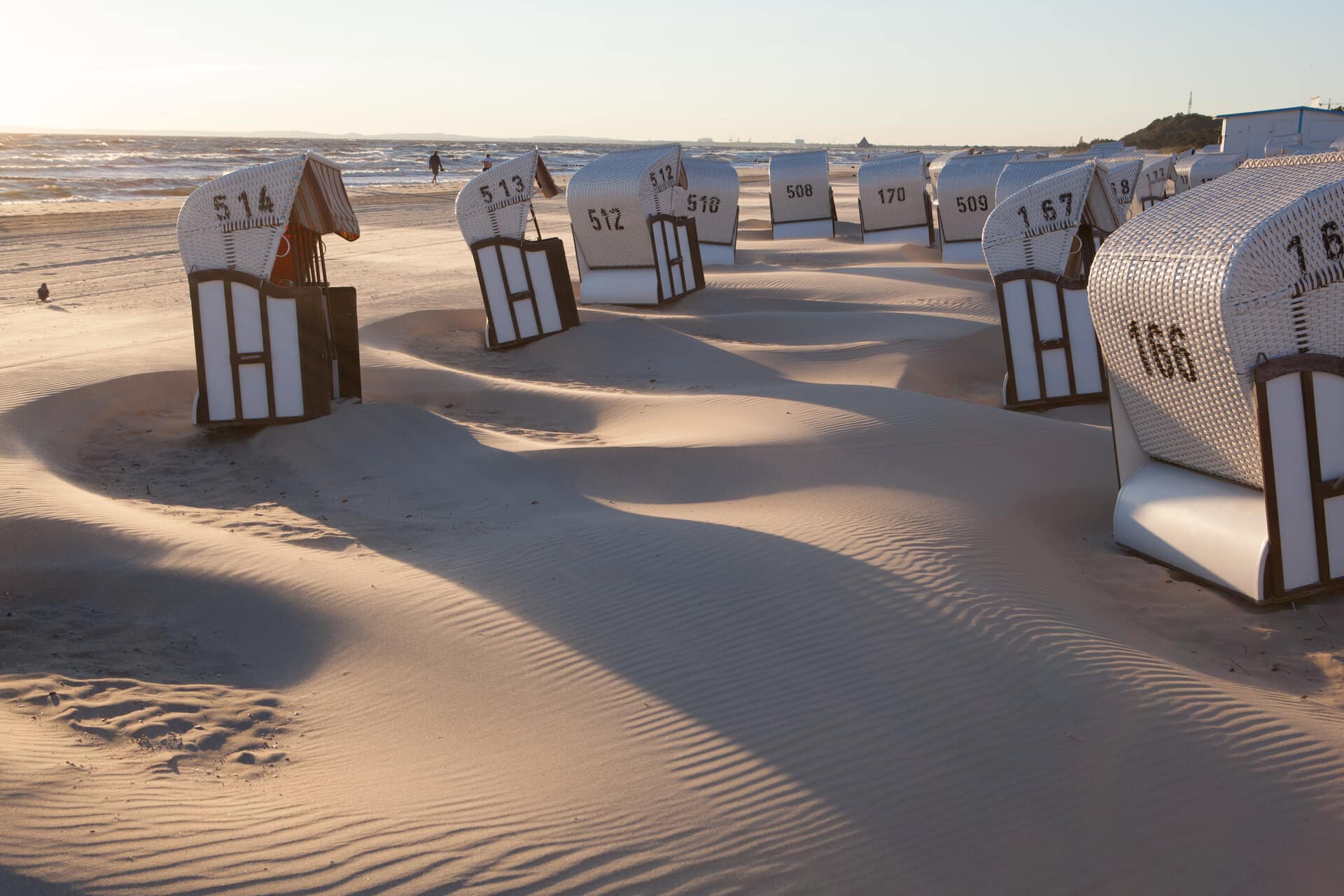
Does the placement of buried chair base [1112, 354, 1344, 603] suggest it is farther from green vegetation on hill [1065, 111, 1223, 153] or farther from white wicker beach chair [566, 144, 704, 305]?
green vegetation on hill [1065, 111, 1223, 153]

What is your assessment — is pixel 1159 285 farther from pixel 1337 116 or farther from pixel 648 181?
pixel 1337 116

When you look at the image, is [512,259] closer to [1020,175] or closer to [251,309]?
[251,309]

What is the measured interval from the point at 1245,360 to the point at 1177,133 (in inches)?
3755

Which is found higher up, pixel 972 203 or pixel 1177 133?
pixel 1177 133

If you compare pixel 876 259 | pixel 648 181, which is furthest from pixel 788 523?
pixel 876 259

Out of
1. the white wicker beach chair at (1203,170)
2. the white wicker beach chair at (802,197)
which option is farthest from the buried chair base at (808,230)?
the white wicker beach chair at (1203,170)

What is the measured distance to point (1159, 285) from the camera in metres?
6.57

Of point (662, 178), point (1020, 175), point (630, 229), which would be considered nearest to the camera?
point (630, 229)

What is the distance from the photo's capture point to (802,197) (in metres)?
33.1

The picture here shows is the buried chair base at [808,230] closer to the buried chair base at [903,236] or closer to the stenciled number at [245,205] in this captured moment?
the buried chair base at [903,236]

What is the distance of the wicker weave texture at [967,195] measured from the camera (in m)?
25.7

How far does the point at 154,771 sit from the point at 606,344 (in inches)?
460

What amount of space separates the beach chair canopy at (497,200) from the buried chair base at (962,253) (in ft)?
45.5

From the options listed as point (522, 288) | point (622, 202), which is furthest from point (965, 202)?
point (522, 288)
